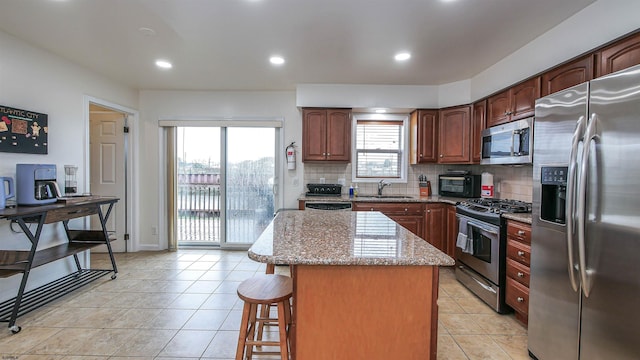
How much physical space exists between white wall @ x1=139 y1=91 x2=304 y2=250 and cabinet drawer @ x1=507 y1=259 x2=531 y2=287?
286 centimetres

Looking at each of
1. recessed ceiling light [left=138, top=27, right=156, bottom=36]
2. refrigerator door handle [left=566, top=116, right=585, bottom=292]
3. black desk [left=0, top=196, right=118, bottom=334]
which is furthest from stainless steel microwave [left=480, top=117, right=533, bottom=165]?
black desk [left=0, top=196, right=118, bottom=334]

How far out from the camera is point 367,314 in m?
1.36

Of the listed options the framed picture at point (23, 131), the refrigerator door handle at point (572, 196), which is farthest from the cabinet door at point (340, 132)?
the framed picture at point (23, 131)

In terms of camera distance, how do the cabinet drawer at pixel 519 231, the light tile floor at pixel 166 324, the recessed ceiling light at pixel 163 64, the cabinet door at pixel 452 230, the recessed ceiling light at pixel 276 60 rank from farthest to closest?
1. the cabinet door at pixel 452 230
2. the recessed ceiling light at pixel 163 64
3. the recessed ceiling light at pixel 276 60
4. the cabinet drawer at pixel 519 231
5. the light tile floor at pixel 166 324

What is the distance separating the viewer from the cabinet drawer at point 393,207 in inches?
153

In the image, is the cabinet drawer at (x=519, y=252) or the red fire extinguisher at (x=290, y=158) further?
the red fire extinguisher at (x=290, y=158)

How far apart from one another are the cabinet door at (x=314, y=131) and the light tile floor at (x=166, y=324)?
192 cm

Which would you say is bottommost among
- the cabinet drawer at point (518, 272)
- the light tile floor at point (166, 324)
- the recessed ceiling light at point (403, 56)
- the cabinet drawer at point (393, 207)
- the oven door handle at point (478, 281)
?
the light tile floor at point (166, 324)

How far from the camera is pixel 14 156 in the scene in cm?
270

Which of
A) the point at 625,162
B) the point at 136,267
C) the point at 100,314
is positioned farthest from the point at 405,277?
the point at 136,267

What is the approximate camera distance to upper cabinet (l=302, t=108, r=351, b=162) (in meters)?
4.20

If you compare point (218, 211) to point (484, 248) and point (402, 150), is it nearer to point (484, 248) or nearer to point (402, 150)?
point (402, 150)

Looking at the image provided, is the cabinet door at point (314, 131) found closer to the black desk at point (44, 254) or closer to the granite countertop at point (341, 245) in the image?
the granite countertop at point (341, 245)

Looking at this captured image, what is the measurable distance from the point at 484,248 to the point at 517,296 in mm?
519
